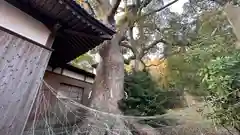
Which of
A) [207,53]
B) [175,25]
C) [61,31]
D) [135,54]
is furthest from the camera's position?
[135,54]

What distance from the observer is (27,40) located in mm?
2520

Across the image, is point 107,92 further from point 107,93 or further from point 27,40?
point 27,40

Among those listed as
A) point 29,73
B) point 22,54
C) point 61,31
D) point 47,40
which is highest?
point 61,31

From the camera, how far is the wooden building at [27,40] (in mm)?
2262

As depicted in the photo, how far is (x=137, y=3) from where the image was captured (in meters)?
7.58

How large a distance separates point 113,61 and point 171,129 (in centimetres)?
252

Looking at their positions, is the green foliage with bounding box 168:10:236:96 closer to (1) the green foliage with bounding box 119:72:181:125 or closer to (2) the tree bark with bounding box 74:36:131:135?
(1) the green foliage with bounding box 119:72:181:125

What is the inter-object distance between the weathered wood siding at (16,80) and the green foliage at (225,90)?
2472 millimetres

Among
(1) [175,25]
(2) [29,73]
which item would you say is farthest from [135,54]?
(2) [29,73]

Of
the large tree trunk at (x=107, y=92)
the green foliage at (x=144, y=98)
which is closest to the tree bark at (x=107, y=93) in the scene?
the large tree trunk at (x=107, y=92)

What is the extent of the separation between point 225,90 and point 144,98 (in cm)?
374

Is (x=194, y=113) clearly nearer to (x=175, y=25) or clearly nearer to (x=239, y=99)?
(x=239, y=99)

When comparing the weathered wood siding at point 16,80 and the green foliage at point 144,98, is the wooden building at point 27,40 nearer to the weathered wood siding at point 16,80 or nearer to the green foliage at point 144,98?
the weathered wood siding at point 16,80

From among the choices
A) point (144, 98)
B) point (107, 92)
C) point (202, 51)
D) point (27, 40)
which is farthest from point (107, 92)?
point (27, 40)
